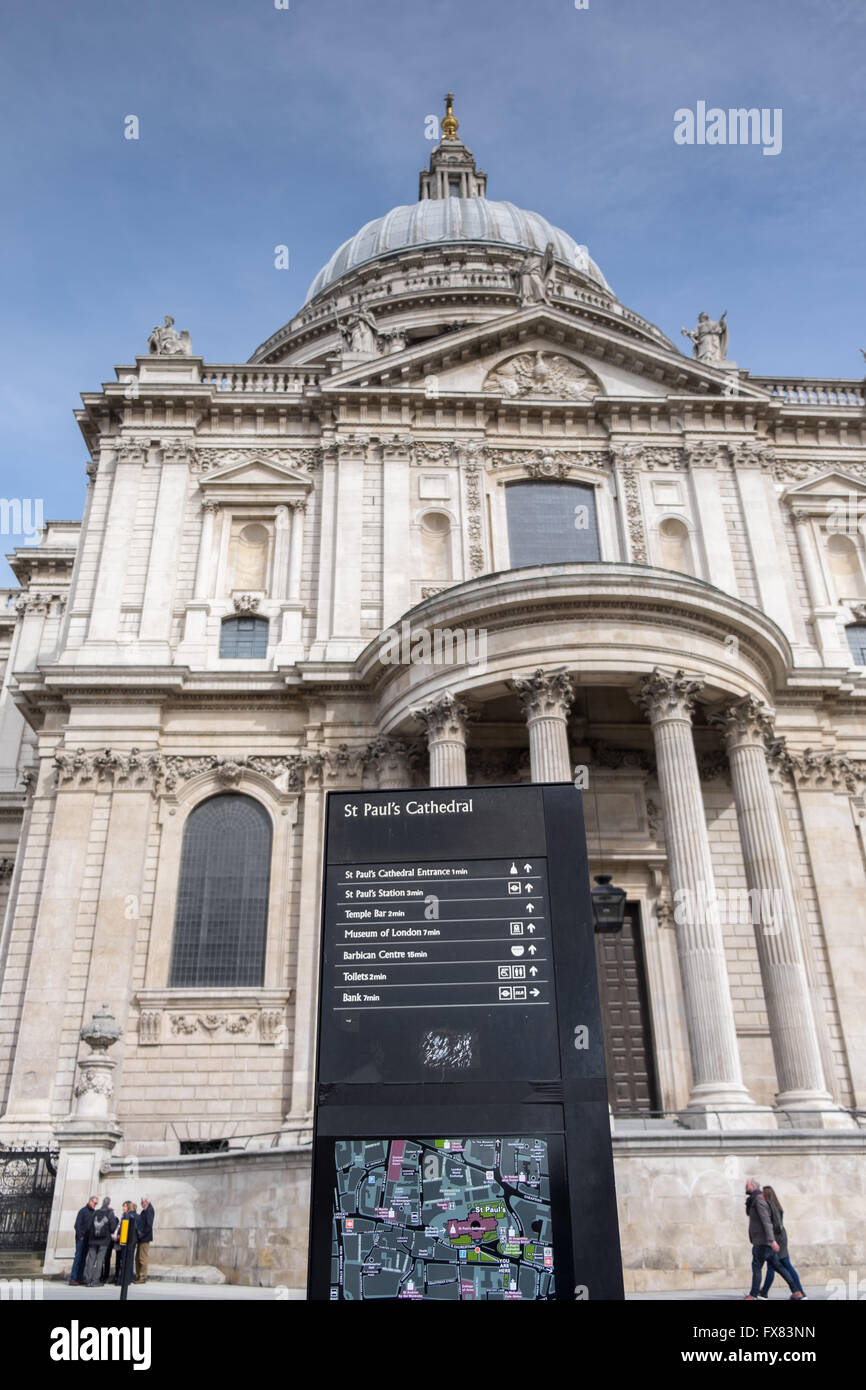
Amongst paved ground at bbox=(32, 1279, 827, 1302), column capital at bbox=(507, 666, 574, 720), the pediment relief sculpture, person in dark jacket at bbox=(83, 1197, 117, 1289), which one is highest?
the pediment relief sculpture

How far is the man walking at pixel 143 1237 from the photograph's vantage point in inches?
654

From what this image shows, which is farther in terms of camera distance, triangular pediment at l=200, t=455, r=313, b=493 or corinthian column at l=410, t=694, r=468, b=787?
triangular pediment at l=200, t=455, r=313, b=493

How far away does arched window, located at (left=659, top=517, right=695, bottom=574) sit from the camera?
2888cm

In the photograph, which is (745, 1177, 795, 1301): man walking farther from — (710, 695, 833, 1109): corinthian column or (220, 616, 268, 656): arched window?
(220, 616, 268, 656): arched window

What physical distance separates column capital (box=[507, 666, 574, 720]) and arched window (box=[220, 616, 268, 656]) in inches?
A: 318

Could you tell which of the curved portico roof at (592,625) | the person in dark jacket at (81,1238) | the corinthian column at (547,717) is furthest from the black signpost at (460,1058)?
the curved portico roof at (592,625)

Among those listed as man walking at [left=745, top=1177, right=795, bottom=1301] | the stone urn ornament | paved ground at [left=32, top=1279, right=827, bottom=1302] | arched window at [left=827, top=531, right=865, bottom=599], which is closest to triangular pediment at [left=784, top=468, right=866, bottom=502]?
arched window at [left=827, top=531, right=865, bottom=599]

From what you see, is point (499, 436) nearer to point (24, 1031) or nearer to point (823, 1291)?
point (24, 1031)

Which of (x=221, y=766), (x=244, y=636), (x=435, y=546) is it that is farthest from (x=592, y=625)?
(x=244, y=636)

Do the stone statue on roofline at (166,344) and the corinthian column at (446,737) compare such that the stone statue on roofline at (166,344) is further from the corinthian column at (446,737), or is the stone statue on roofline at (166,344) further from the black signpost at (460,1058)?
the black signpost at (460,1058)

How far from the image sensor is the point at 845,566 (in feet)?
98.4

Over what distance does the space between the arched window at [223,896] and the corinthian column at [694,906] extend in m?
9.15

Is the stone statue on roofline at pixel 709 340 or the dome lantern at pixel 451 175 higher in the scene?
the dome lantern at pixel 451 175
